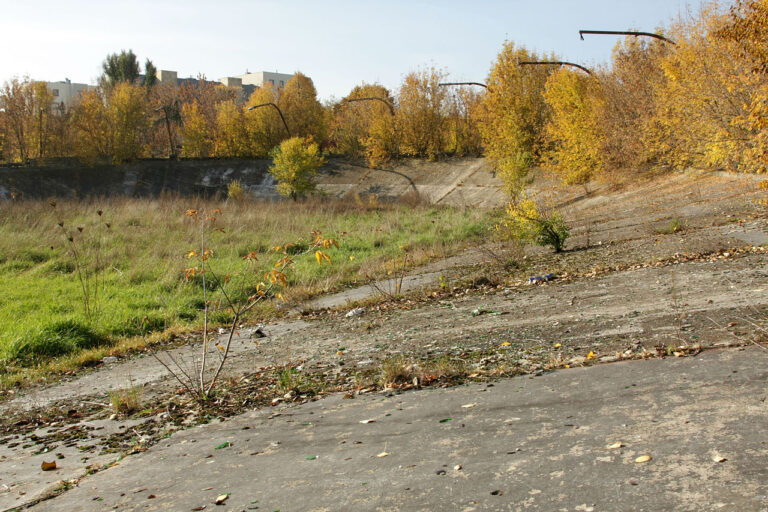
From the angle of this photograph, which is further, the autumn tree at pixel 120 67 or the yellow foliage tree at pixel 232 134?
the autumn tree at pixel 120 67

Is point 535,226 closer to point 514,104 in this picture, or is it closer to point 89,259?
point 89,259

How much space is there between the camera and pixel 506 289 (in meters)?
10.6

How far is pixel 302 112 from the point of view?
5294 cm

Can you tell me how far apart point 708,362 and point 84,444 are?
215 inches

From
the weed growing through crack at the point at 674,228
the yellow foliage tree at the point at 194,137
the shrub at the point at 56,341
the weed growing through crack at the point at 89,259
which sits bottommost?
the shrub at the point at 56,341

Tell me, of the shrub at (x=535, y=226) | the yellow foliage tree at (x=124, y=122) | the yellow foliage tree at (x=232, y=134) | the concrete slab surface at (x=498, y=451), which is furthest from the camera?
the yellow foliage tree at (x=232, y=134)

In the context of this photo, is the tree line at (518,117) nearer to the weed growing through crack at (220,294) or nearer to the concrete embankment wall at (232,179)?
the concrete embankment wall at (232,179)

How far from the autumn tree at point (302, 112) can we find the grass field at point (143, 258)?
79.4 ft

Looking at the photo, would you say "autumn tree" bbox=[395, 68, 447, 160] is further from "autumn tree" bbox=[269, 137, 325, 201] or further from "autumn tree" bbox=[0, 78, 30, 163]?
"autumn tree" bbox=[0, 78, 30, 163]

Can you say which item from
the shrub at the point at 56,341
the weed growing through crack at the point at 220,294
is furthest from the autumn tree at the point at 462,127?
the shrub at the point at 56,341

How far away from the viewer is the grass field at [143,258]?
36.0ft

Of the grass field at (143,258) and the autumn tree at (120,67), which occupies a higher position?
the autumn tree at (120,67)

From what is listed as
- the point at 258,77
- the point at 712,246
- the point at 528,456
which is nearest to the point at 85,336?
the point at 528,456

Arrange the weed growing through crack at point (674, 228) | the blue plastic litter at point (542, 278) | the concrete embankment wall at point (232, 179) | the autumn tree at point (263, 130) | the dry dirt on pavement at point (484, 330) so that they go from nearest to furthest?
1. the dry dirt on pavement at point (484, 330)
2. the blue plastic litter at point (542, 278)
3. the weed growing through crack at point (674, 228)
4. the concrete embankment wall at point (232, 179)
5. the autumn tree at point (263, 130)
